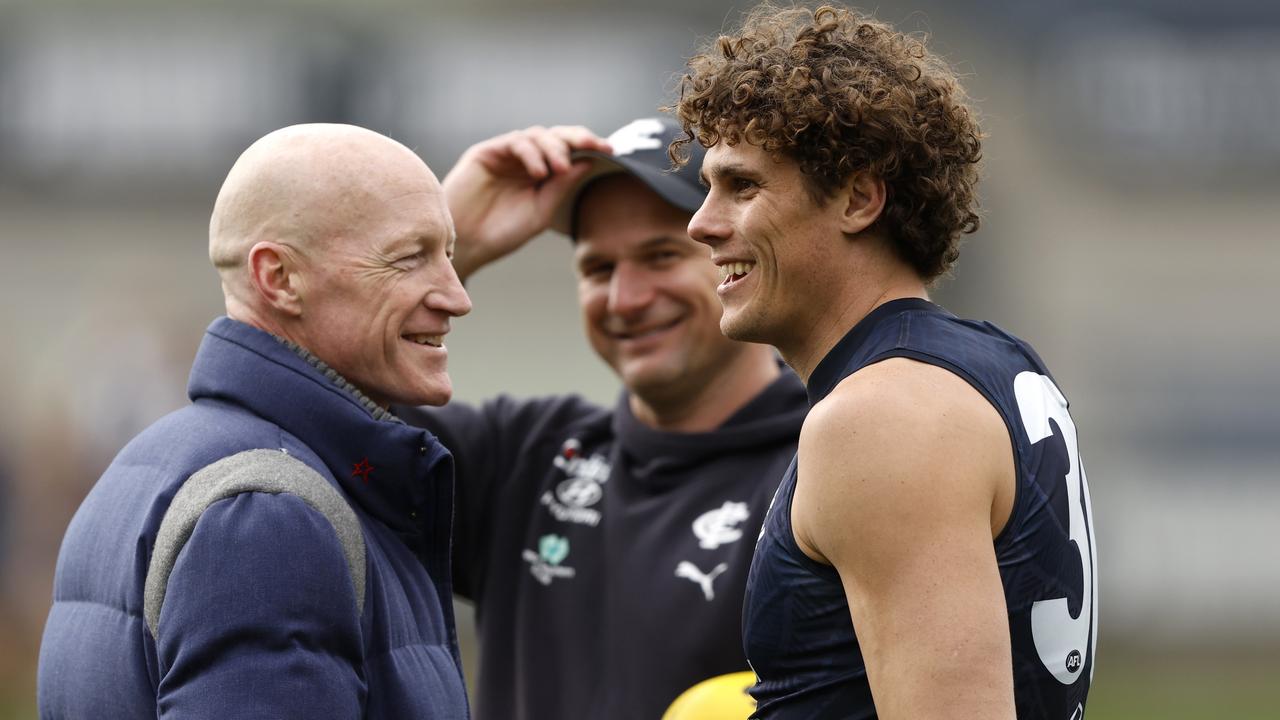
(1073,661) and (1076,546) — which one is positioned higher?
(1076,546)

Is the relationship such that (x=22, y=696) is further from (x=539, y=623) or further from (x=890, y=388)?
(x=890, y=388)

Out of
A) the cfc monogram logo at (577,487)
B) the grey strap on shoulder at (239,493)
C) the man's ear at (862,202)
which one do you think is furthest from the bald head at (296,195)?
the cfc monogram logo at (577,487)

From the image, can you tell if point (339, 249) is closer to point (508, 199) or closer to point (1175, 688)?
point (508, 199)

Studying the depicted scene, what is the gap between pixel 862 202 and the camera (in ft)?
8.85

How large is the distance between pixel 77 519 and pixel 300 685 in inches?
27.5

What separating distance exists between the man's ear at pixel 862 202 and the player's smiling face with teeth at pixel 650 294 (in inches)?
45.8

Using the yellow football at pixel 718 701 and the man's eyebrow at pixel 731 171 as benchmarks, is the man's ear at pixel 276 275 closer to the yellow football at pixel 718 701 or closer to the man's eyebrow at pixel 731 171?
the man's eyebrow at pixel 731 171

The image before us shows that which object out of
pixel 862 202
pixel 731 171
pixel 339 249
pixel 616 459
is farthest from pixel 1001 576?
pixel 616 459

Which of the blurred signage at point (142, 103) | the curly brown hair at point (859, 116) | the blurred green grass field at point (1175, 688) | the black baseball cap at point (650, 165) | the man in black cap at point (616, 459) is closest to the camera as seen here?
the curly brown hair at point (859, 116)

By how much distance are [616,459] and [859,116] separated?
148 centimetres

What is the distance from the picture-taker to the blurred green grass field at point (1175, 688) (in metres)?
10.7

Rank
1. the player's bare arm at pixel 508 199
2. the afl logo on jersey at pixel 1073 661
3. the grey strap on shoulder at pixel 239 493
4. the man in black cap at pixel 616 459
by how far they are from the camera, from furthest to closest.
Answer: the player's bare arm at pixel 508 199 → the man in black cap at pixel 616 459 → the afl logo on jersey at pixel 1073 661 → the grey strap on shoulder at pixel 239 493

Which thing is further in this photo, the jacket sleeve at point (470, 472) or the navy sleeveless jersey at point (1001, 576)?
the jacket sleeve at point (470, 472)

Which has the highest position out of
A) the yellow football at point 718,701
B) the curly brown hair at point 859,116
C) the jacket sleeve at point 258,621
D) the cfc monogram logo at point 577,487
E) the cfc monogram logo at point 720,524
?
the curly brown hair at point 859,116
